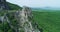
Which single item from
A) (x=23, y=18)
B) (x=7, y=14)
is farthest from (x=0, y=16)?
(x=23, y=18)

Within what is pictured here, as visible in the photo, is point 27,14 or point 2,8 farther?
point 2,8

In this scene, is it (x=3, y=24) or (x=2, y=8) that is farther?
(x=2, y=8)

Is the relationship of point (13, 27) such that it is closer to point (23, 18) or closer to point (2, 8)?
point (23, 18)

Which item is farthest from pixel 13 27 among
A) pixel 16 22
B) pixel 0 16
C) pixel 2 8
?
pixel 2 8

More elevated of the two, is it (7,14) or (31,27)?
(7,14)

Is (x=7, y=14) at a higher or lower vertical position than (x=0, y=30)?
higher

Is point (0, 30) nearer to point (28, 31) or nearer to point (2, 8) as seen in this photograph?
point (28, 31)

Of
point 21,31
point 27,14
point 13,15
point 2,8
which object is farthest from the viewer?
point 2,8

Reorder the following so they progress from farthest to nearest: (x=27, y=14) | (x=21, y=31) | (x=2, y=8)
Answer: (x=2, y=8) → (x=27, y=14) → (x=21, y=31)

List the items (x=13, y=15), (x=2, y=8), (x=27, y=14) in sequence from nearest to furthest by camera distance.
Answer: (x=13, y=15) < (x=27, y=14) < (x=2, y=8)
